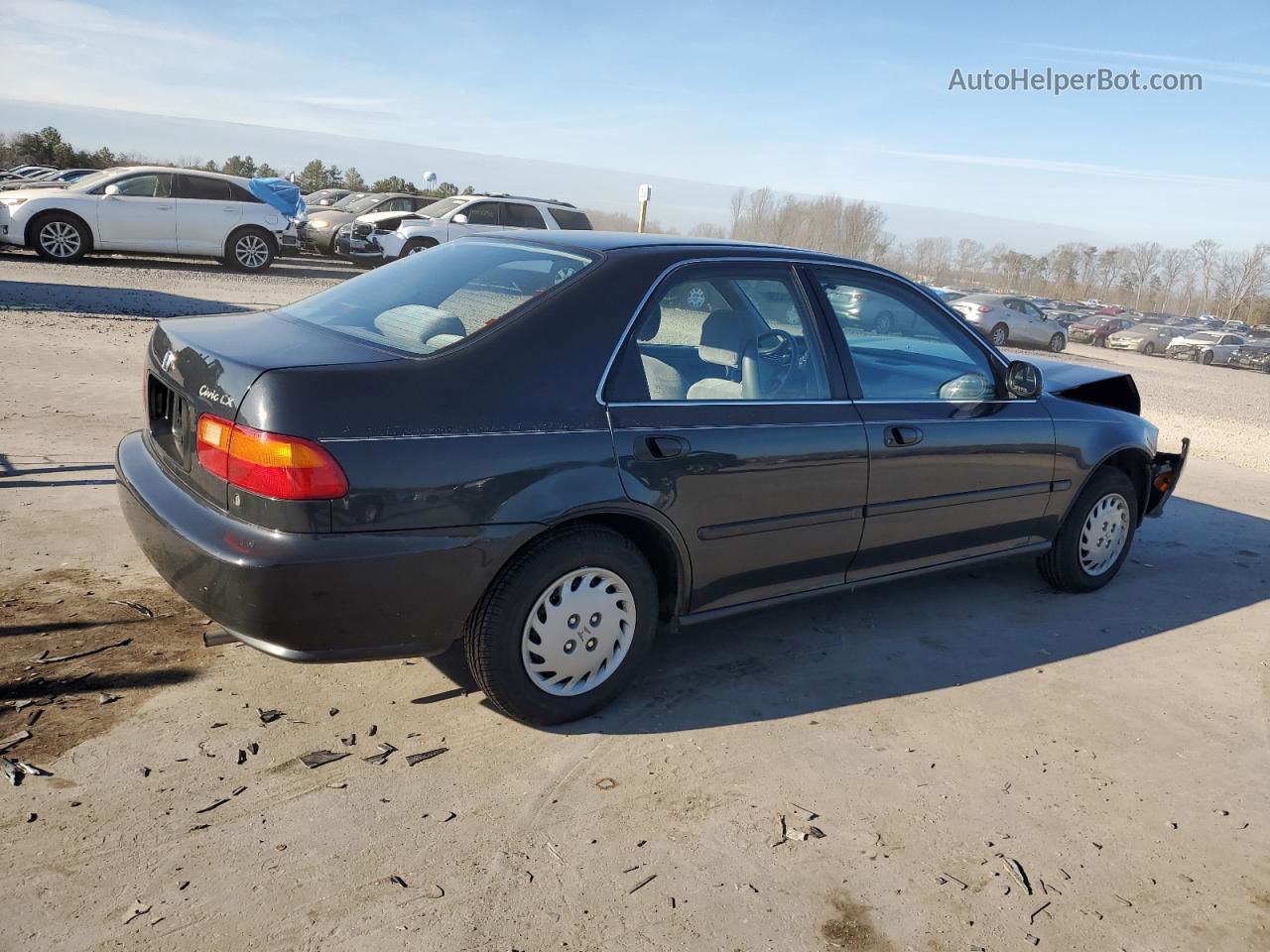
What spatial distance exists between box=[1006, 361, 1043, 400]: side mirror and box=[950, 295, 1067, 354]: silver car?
22299 mm

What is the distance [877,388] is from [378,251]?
18.6m

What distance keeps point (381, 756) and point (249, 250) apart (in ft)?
55.2

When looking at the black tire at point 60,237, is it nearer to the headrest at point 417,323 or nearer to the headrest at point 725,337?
the headrest at point 417,323

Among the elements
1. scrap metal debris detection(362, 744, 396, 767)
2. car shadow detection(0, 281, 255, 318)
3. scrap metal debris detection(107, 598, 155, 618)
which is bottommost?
scrap metal debris detection(362, 744, 396, 767)

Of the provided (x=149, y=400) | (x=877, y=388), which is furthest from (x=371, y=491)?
(x=877, y=388)

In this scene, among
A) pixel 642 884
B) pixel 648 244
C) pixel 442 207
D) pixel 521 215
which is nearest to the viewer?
pixel 642 884

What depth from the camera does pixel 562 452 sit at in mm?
3139

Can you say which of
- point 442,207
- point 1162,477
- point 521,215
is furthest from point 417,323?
point 442,207

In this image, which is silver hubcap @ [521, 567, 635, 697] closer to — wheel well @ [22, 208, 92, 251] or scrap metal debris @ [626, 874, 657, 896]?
scrap metal debris @ [626, 874, 657, 896]

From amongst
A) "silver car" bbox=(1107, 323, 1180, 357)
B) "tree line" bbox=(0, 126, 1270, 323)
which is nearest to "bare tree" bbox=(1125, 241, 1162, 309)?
"tree line" bbox=(0, 126, 1270, 323)

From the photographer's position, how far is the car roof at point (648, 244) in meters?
3.74

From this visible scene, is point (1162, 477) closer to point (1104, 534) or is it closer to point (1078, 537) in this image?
→ point (1104, 534)

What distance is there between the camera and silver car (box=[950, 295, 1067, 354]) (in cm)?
2622

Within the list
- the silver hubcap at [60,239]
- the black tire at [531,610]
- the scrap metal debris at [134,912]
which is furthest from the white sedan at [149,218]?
the scrap metal debris at [134,912]
